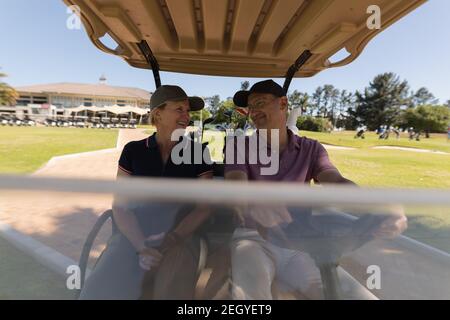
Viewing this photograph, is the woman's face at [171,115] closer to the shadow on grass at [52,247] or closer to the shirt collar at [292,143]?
the shirt collar at [292,143]

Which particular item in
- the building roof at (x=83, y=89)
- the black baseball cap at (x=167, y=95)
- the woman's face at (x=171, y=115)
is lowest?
the woman's face at (x=171, y=115)

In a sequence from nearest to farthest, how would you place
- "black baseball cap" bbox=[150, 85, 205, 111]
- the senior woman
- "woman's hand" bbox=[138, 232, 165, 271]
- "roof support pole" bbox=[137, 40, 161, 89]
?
the senior woman
"woman's hand" bbox=[138, 232, 165, 271]
"black baseball cap" bbox=[150, 85, 205, 111]
"roof support pole" bbox=[137, 40, 161, 89]

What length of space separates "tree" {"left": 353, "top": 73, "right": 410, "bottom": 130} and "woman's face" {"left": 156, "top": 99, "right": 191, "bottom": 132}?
52439 mm

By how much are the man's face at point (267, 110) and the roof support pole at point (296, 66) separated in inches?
13.2

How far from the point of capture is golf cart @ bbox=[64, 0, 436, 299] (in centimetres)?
94

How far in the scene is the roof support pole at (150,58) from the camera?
231 centimetres

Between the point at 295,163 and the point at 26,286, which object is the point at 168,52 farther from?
the point at 26,286

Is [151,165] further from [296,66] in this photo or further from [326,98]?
[326,98]

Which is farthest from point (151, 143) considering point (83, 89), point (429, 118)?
point (83, 89)

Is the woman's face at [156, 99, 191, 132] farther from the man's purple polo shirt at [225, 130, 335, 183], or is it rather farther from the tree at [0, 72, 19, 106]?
the tree at [0, 72, 19, 106]

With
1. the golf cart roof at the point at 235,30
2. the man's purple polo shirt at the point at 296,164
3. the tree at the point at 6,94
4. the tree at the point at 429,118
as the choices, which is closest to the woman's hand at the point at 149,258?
the man's purple polo shirt at the point at 296,164

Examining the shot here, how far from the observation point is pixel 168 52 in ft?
8.17

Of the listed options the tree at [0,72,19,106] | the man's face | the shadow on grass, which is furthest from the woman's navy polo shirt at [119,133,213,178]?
the tree at [0,72,19,106]

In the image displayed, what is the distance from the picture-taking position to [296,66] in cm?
254
